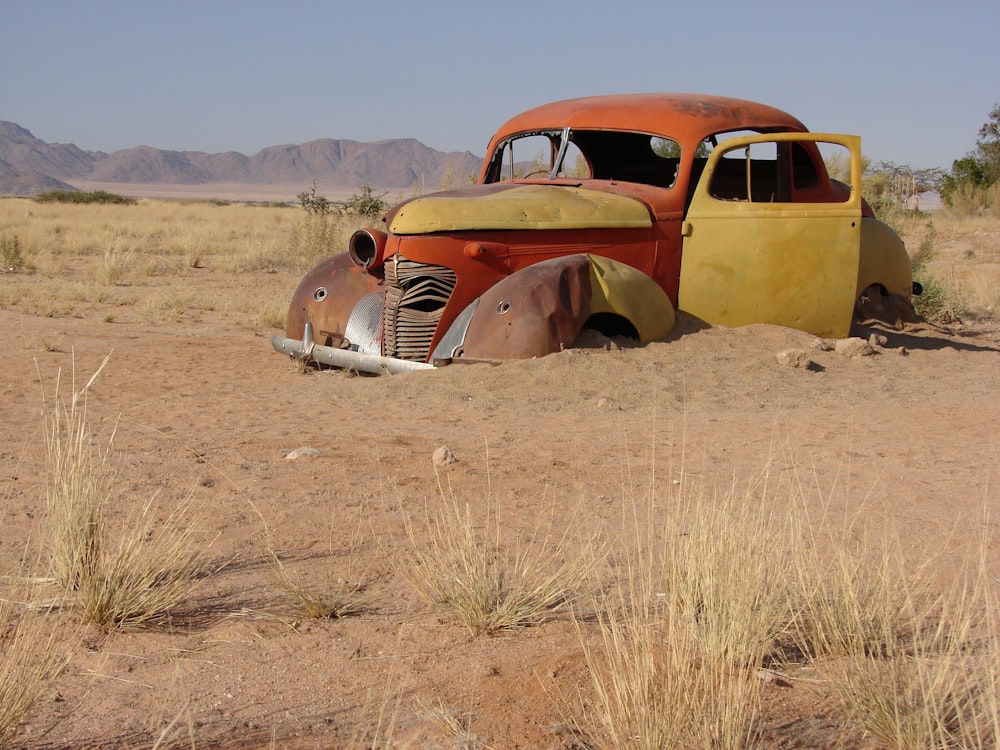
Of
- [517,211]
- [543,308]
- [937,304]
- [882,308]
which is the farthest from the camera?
[937,304]

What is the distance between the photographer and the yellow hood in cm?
766

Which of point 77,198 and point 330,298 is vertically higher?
point 77,198

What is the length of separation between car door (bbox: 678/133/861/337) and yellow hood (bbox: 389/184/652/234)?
1.81ft

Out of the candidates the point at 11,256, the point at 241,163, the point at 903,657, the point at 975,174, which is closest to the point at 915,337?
the point at 903,657

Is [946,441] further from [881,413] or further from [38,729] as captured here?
[38,729]

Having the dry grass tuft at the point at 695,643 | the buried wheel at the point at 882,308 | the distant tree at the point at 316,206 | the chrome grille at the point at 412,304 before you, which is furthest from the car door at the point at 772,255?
the distant tree at the point at 316,206

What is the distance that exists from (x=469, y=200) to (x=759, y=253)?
2.30m

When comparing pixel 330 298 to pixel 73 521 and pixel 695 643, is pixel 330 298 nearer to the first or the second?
pixel 73 521

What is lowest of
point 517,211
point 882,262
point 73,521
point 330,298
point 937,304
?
point 73,521

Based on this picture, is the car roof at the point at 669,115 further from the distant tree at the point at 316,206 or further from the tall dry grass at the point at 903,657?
the distant tree at the point at 316,206

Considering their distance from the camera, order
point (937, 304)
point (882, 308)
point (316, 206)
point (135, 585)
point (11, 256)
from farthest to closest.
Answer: point (316, 206) < point (11, 256) < point (937, 304) < point (882, 308) < point (135, 585)

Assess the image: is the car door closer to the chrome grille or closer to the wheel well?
the wheel well

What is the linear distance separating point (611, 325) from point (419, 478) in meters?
3.30

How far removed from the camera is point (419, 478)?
5.37 m
